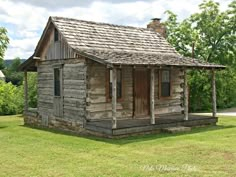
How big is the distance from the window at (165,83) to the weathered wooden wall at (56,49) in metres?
5.12

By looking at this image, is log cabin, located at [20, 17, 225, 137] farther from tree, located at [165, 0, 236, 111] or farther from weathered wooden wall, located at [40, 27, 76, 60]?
tree, located at [165, 0, 236, 111]

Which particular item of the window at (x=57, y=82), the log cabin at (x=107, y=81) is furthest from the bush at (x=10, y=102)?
the window at (x=57, y=82)

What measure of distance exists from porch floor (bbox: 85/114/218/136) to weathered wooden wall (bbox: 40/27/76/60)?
143 inches

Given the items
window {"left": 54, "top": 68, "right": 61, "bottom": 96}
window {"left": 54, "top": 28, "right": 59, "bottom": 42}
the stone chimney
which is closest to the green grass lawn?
window {"left": 54, "top": 68, "right": 61, "bottom": 96}

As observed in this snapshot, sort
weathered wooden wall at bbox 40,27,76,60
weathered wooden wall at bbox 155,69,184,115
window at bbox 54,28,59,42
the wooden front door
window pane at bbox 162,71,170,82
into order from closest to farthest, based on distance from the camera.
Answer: weathered wooden wall at bbox 40,27,76,60, the wooden front door, window at bbox 54,28,59,42, weathered wooden wall at bbox 155,69,184,115, window pane at bbox 162,71,170,82

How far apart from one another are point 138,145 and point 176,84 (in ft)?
25.6

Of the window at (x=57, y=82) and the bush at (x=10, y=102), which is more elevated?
the window at (x=57, y=82)

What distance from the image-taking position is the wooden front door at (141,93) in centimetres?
1730

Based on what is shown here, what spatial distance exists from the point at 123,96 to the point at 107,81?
4.08 ft

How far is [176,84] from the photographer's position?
63.1 feet

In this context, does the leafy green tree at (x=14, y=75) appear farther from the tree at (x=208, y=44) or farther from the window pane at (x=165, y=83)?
the window pane at (x=165, y=83)

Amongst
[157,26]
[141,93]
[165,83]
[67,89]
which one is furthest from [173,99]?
[67,89]

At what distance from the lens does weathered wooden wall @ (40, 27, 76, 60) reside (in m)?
16.6

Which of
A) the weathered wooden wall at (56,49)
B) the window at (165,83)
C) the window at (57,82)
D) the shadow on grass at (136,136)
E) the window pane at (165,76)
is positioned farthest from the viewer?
the window pane at (165,76)
